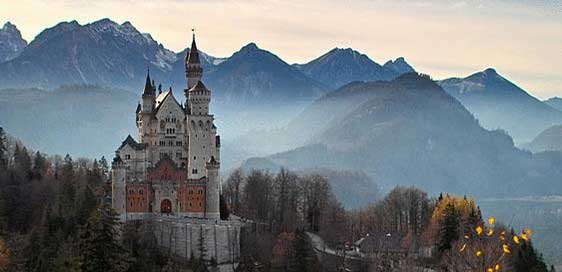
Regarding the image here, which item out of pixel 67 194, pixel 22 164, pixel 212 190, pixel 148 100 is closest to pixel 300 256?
pixel 212 190

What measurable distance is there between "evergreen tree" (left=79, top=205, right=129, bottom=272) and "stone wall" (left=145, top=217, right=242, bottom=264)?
10357mm

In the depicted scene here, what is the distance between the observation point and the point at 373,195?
198250mm

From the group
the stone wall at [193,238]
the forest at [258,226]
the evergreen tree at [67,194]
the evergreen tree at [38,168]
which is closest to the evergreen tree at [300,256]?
the forest at [258,226]

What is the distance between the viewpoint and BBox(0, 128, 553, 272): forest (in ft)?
225

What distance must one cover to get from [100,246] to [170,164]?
17.7 metres

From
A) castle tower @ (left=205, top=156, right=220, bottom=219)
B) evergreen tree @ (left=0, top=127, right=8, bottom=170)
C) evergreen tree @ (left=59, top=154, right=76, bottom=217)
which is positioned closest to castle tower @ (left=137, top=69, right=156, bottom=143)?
evergreen tree @ (left=59, top=154, right=76, bottom=217)

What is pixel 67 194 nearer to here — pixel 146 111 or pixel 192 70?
pixel 146 111

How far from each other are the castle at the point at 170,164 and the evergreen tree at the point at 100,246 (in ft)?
40.7

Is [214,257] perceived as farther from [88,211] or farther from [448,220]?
[448,220]

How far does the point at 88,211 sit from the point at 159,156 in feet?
36.5

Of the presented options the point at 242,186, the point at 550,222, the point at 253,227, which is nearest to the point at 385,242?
the point at 253,227

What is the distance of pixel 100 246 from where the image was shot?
6638 centimetres

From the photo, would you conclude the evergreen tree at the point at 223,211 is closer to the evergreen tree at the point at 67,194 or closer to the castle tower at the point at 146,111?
the castle tower at the point at 146,111

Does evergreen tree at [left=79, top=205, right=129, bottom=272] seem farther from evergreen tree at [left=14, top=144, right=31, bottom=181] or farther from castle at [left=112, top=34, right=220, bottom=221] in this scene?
evergreen tree at [left=14, top=144, right=31, bottom=181]
